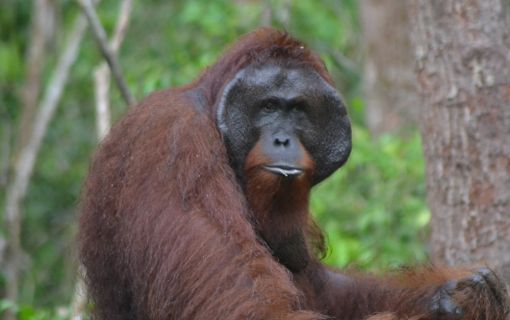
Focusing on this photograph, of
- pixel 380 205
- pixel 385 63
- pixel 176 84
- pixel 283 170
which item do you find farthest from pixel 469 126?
pixel 385 63

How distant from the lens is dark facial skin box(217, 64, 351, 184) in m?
4.71

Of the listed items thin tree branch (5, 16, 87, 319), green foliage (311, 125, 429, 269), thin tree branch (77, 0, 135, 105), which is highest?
thin tree branch (77, 0, 135, 105)

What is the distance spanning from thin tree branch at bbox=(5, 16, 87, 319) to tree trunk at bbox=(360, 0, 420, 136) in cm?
337

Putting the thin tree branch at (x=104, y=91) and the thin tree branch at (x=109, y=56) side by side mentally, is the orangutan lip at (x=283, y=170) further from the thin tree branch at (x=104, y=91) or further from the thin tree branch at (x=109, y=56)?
the thin tree branch at (x=109, y=56)

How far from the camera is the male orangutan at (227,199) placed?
442cm

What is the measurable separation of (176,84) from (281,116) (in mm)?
3401

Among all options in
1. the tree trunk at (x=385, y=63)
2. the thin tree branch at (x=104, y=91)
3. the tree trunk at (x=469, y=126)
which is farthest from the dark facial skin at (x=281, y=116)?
the tree trunk at (x=385, y=63)

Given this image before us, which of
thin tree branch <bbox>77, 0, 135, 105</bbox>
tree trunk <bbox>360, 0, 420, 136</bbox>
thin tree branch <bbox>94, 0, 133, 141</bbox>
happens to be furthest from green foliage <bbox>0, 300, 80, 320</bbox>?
tree trunk <bbox>360, 0, 420, 136</bbox>

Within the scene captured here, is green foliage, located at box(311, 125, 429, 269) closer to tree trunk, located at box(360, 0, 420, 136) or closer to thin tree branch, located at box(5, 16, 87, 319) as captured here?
thin tree branch, located at box(5, 16, 87, 319)

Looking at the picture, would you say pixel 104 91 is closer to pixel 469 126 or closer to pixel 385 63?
pixel 469 126

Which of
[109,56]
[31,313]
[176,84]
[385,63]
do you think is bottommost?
[31,313]

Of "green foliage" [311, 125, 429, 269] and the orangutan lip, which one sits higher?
the orangutan lip

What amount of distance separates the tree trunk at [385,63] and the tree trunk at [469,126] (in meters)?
5.45

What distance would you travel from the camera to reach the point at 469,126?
564 cm
